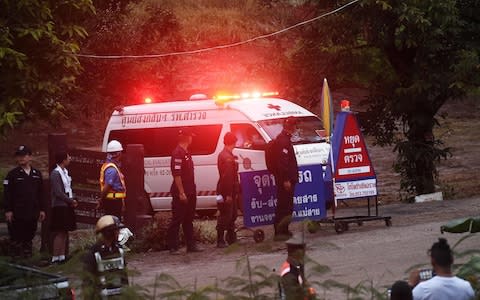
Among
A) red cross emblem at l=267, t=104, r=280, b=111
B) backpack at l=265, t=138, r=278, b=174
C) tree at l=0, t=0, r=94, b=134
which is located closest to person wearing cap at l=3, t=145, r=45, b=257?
tree at l=0, t=0, r=94, b=134

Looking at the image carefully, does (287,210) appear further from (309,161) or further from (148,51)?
(148,51)

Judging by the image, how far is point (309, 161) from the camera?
21906mm

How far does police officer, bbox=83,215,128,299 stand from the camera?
745 centimetres

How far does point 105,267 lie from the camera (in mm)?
8438

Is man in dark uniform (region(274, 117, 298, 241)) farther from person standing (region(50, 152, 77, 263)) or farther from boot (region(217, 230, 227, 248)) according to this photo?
person standing (region(50, 152, 77, 263))

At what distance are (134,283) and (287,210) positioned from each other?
10.7m

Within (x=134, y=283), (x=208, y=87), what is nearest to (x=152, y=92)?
(x=208, y=87)

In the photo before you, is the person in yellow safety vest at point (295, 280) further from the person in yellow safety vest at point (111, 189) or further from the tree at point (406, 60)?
the tree at point (406, 60)

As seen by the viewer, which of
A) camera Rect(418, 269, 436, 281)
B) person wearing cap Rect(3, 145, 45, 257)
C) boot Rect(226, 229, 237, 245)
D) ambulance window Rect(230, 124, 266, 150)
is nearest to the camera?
camera Rect(418, 269, 436, 281)

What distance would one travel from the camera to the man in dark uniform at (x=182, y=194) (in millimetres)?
17875

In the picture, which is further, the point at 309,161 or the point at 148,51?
the point at 148,51

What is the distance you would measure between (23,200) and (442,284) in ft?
29.8

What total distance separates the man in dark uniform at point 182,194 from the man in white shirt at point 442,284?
9.59 m

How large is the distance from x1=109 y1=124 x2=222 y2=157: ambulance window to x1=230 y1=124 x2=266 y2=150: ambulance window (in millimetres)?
545
